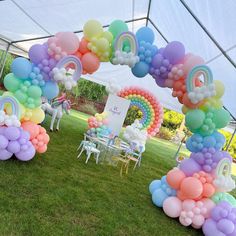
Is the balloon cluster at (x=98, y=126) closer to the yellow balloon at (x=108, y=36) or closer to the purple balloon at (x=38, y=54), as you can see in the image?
the purple balloon at (x=38, y=54)

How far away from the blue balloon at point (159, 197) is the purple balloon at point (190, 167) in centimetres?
54

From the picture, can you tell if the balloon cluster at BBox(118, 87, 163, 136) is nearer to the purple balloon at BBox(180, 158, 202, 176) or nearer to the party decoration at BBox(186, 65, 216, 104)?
the purple balloon at BBox(180, 158, 202, 176)

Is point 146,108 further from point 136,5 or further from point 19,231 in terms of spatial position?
point 19,231

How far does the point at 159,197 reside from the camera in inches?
198

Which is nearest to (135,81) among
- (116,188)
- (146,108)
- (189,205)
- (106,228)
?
(146,108)

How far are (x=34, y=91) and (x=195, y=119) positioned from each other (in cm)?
256

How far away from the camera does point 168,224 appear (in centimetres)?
461

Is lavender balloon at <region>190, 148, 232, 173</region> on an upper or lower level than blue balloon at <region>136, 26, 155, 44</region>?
lower

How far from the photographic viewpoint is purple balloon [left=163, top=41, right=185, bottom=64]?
4.71m

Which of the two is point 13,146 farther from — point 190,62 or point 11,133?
point 190,62

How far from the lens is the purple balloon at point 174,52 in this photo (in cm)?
471

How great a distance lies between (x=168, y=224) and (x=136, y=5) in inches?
170

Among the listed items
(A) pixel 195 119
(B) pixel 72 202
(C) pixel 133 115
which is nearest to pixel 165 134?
(C) pixel 133 115

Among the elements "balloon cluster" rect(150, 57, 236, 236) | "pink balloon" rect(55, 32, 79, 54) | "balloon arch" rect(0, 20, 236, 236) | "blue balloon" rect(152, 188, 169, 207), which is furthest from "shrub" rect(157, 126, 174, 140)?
"pink balloon" rect(55, 32, 79, 54)
